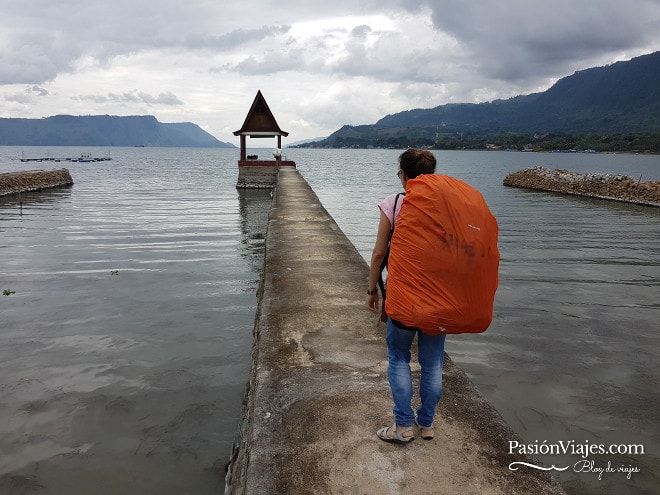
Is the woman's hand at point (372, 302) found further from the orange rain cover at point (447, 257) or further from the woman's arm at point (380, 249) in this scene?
the orange rain cover at point (447, 257)

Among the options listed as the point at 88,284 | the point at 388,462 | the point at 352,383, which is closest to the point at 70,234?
the point at 88,284

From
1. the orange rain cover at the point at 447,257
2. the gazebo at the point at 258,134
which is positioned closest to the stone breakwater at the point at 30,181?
the gazebo at the point at 258,134

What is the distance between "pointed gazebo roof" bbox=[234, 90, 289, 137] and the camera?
32031 mm

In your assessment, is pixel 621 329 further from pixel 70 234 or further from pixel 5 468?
pixel 70 234

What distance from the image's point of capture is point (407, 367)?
295 cm

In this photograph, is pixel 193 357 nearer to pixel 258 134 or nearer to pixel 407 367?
pixel 407 367

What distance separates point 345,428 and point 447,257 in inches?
59.8

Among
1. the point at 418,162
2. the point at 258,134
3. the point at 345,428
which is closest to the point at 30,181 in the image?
the point at 258,134

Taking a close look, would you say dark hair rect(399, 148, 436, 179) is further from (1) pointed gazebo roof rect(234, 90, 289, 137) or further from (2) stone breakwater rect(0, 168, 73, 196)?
(1) pointed gazebo roof rect(234, 90, 289, 137)

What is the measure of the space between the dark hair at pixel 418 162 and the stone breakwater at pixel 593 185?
28009 mm

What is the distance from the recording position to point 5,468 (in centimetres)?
406

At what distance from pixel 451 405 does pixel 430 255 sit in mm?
1647

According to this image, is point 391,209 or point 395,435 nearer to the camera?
point 391,209

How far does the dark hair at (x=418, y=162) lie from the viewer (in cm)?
291
